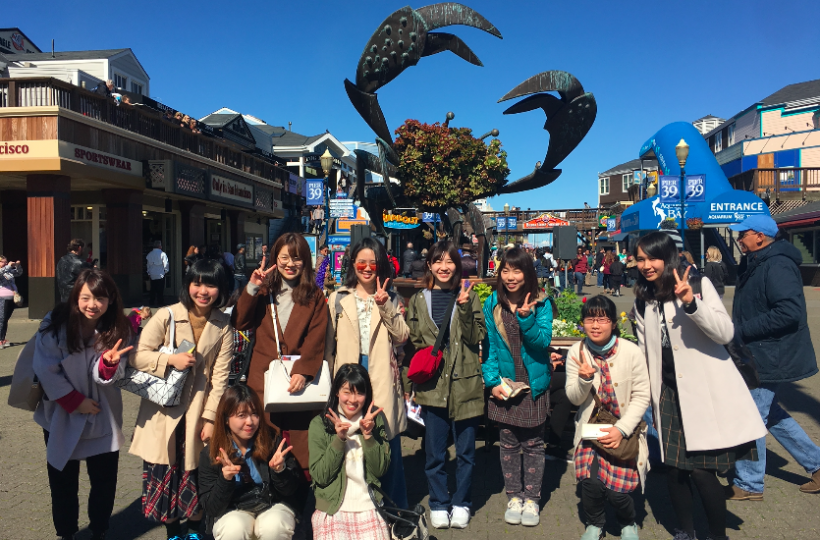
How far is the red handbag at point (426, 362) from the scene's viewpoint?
342 cm

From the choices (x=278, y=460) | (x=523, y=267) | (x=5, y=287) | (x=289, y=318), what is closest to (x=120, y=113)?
(x=5, y=287)

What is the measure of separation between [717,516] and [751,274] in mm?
1660

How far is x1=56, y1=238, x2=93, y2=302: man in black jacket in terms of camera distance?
22.8 ft

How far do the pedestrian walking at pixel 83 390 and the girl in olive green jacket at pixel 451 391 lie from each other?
1.67 m

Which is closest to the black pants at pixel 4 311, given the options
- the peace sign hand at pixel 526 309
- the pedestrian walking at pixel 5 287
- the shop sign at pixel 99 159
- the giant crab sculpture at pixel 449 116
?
the pedestrian walking at pixel 5 287

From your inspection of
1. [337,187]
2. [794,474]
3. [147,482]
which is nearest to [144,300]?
[147,482]

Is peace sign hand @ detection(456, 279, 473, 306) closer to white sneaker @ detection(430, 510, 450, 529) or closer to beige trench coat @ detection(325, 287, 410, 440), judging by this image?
beige trench coat @ detection(325, 287, 410, 440)

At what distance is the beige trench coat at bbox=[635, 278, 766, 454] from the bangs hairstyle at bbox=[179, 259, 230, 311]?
7.82 ft

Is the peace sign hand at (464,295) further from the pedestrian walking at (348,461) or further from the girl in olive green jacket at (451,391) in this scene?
the pedestrian walking at (348,461)

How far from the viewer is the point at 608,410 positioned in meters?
3.28

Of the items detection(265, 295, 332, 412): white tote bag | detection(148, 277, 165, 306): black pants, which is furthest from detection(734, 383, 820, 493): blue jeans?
detection(148, 277, 165, 306): black pants

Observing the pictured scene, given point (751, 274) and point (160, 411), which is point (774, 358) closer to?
point (751, 274)

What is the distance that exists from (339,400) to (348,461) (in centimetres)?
31

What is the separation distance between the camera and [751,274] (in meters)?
3.87
